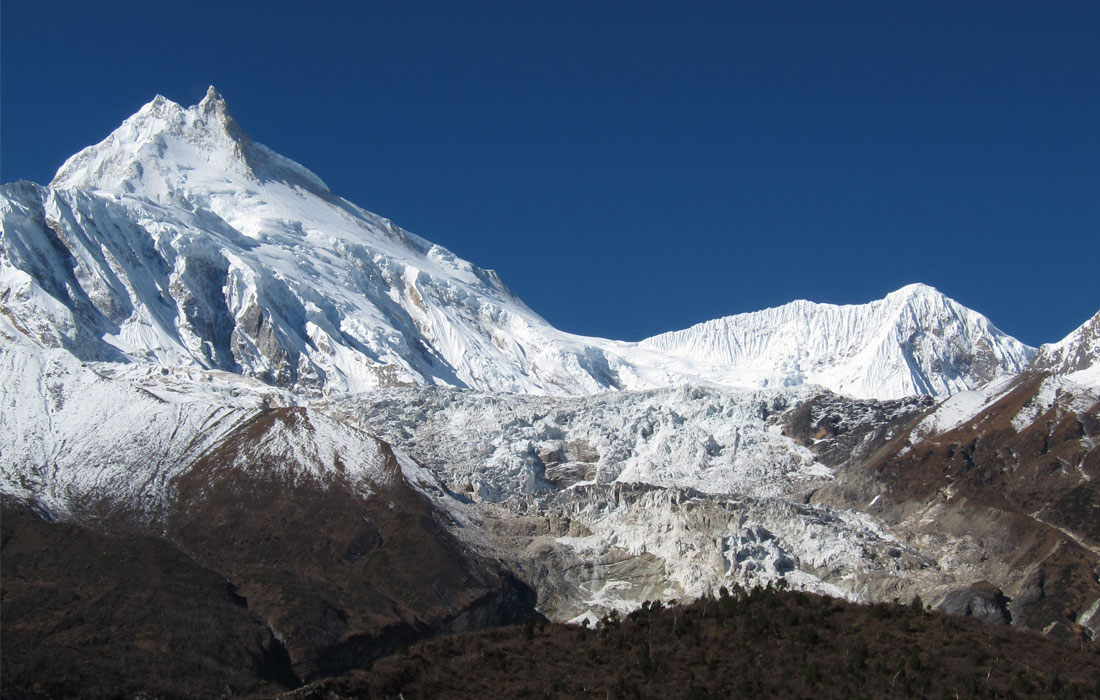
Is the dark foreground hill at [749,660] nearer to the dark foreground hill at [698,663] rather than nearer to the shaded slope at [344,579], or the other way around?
the dark foreground hill at [698,663]

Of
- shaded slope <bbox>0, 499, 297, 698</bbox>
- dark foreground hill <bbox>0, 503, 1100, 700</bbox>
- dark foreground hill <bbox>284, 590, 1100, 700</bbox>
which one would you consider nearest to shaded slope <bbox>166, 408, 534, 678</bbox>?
shaded slope <bbox>0, 499, 297, 698</bbox>

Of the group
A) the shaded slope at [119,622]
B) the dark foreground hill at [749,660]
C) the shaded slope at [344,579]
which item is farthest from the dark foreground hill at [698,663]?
the shaded slope at [344,579]

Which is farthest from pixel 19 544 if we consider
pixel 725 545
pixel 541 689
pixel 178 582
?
pixel 541 689

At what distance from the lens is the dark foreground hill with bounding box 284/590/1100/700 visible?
88.9 metres

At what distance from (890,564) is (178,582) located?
91.7 meters

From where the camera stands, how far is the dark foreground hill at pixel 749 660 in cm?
8894

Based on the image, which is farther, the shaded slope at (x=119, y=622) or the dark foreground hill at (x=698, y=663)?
the shaded slope at (x=119, y=622)

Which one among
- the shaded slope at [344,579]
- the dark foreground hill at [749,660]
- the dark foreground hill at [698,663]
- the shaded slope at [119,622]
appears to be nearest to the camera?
the dark foreground hill at [749,660]

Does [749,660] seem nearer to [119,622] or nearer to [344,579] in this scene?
[119,622]

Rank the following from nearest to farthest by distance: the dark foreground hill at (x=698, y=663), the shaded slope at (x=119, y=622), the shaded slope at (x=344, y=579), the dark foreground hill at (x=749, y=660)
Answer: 1. the dark foreground hill at (x=749, y=660)
2. the dark foreground hill at (x=698, y=663)
3. the shaded slope at (x=119, y=622)
4. the shaded slope at (x=344, y=579)

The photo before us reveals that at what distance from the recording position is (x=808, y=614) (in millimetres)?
103438

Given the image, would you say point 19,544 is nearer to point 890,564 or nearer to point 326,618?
point 326,618

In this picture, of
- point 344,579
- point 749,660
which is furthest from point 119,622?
point 749,660

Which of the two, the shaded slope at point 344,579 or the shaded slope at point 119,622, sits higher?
the shaded slope at point 344,579
